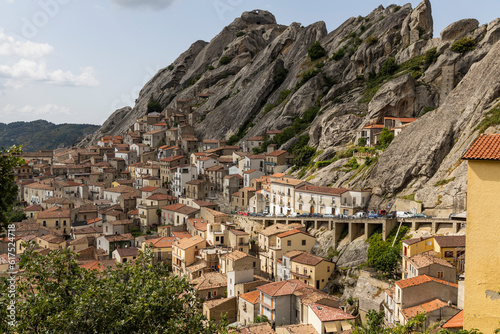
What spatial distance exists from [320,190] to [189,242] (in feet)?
55.7

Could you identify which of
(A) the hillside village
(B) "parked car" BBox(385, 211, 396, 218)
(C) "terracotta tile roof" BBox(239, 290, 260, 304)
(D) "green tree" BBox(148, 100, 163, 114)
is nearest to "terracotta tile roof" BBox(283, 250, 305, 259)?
(A) the hillside village

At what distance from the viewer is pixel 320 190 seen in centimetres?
6138

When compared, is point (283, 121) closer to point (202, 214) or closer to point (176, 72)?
point (202, 214)

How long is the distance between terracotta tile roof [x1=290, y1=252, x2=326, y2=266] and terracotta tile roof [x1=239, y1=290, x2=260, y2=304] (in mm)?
6102

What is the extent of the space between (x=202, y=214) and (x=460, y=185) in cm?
3457

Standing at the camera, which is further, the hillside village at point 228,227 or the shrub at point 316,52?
the shrub at point 316,52

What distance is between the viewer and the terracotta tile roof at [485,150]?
1211 cm

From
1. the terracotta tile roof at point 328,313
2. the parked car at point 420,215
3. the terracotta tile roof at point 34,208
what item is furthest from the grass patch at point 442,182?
the terracotta tile roof at point 34,208

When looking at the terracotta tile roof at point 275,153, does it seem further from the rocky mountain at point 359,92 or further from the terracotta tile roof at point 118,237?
the terracotta tile roof at point 118,237

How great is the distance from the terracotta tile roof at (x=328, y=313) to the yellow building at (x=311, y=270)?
9.05 metres

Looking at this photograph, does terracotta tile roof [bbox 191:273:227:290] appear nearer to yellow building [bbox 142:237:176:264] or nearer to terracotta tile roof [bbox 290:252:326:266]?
terracotta tile roof [bbox 290:252:326:266]

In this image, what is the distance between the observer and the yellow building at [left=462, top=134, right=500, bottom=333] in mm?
12031

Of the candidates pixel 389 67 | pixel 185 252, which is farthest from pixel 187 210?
pixel 389 67

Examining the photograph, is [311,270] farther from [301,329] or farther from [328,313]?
[301,329]
